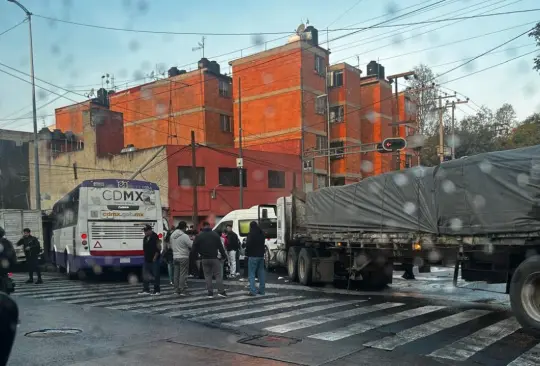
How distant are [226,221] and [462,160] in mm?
13329

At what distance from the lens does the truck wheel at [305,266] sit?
14336mm

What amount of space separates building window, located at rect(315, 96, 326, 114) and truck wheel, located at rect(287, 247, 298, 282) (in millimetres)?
28771

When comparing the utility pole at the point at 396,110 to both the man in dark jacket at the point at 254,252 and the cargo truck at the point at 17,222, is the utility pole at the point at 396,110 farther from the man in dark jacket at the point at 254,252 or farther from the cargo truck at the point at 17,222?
the man in dark jacket at the point at 254,252

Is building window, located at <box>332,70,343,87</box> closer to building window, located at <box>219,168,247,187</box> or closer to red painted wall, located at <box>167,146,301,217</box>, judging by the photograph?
red painted wall, located at <box>167,146,301,217</box>

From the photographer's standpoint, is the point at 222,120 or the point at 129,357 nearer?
the point at 129,357

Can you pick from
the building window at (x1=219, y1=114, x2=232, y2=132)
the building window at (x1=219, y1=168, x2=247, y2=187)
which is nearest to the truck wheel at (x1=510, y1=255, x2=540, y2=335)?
the building window at (x1=219, y1=168, x2=247, y2=187)

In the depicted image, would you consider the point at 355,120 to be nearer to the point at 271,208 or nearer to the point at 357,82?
the point at 357,82

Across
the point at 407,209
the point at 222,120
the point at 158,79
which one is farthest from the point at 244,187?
the point at 407,209

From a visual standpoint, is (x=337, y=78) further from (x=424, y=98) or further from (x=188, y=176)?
(x=188, y=176)

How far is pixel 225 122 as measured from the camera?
47.2 meters

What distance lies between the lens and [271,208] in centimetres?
2041

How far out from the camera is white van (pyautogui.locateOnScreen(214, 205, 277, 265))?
61.6 ft

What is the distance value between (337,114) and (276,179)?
9.43 m

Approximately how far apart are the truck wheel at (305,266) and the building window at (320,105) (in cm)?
2973
